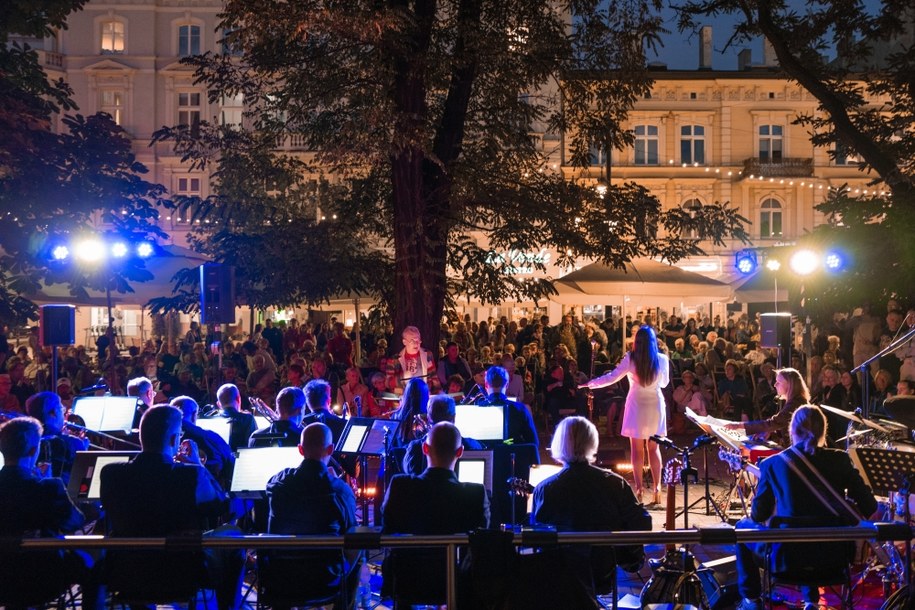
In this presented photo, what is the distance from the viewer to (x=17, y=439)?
6008 mm

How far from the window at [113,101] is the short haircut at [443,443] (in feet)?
130

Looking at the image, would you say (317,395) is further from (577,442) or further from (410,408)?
(577,442)

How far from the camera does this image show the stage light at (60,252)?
61.7 feet

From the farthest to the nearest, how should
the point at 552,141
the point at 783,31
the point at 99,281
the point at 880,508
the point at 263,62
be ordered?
the point at 552,141
the point at 99,281
the point at 783,31
the point at 263,62
the point at 880,508

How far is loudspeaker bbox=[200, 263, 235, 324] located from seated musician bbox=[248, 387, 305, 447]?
350 centimetres

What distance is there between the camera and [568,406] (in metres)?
14.9

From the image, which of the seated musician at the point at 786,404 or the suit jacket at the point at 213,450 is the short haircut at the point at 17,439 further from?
the seated musician at the point at 786,404

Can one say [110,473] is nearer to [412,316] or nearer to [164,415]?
[164,415]

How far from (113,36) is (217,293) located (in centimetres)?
3392

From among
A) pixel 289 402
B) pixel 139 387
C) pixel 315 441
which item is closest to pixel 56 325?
pixel 139 387

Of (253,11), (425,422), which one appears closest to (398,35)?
(253,11)

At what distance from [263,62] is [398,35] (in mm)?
2400

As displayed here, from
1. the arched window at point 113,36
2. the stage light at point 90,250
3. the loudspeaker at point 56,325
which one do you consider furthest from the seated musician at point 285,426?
the arched window at point 113,36

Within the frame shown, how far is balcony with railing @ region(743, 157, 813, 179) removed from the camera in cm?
4347
